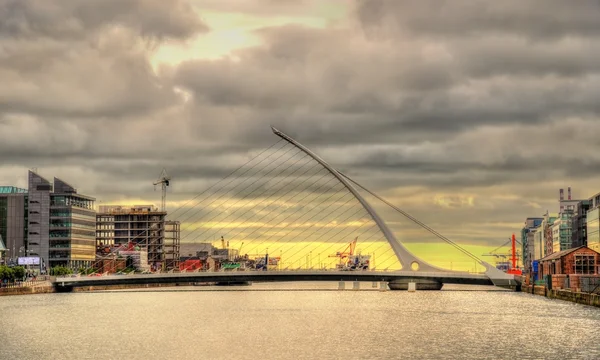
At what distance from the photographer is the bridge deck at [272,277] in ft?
577

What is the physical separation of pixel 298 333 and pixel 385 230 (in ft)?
305

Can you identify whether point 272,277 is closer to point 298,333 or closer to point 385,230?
point 385,230

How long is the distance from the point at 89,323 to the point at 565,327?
46450mm

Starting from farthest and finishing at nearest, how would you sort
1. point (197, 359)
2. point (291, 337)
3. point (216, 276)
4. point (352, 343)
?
point (216, 276)
point (291, 337)
point (352, 343)
point (197, 359)

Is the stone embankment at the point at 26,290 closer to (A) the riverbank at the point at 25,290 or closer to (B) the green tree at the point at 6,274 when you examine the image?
(A) the riverbank at the point at 25,290

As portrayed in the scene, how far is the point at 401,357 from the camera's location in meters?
70.1

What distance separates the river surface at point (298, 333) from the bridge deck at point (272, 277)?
37.8 meters

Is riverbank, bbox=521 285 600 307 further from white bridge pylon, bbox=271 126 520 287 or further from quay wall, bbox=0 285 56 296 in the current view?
quay wall, bbox=0 285 56 296

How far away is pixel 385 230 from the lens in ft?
602

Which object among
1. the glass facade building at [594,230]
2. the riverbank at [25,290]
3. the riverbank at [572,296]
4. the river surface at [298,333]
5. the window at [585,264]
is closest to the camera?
the river surface at [298,333]

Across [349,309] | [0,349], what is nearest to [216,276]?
[349,309]

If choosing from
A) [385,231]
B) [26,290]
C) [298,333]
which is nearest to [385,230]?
[385,231]

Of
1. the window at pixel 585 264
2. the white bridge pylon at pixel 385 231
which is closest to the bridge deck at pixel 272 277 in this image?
the white bridge pylon at pixel 385 231

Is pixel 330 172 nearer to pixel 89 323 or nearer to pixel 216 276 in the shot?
pixel 216 276
